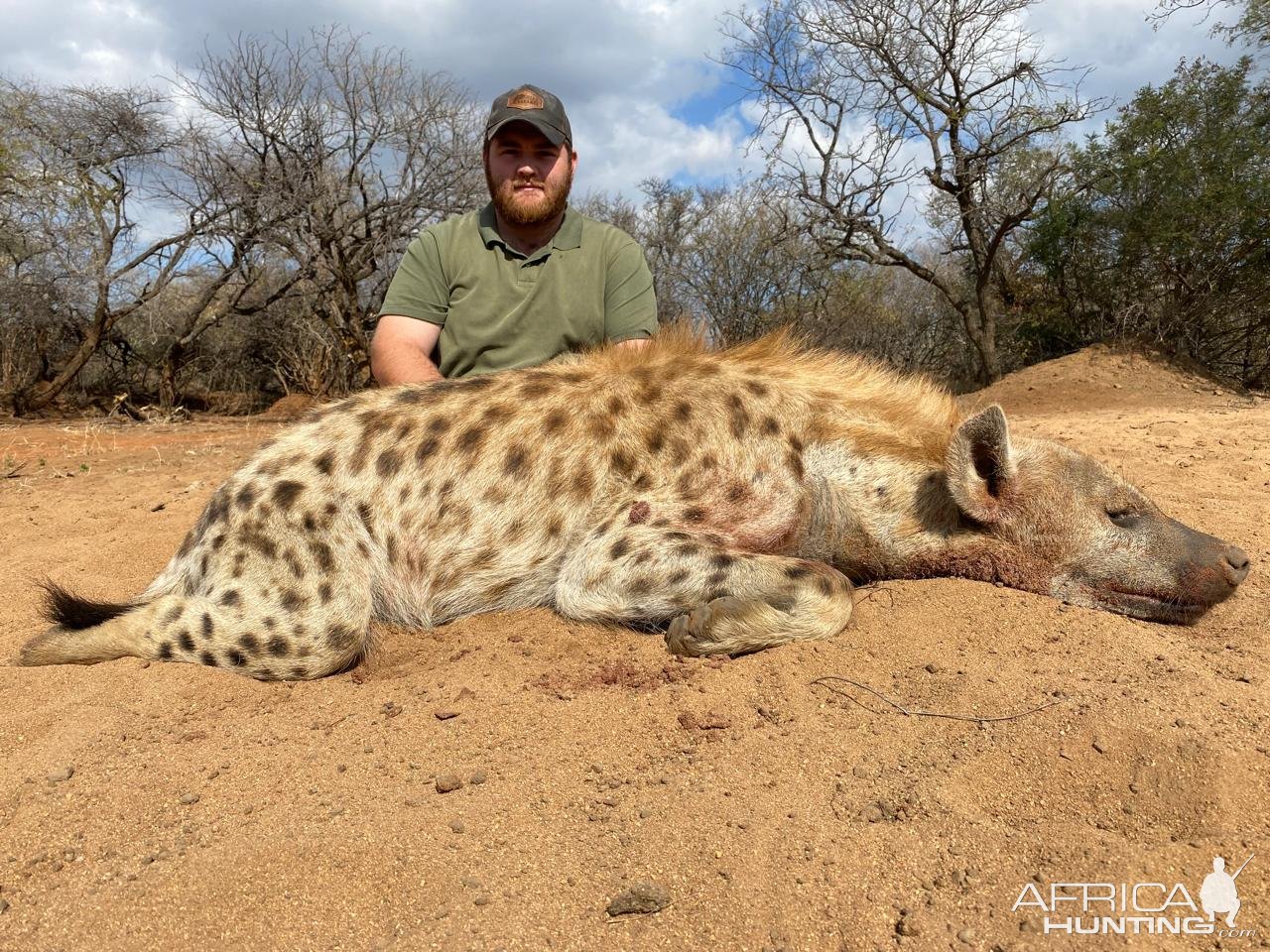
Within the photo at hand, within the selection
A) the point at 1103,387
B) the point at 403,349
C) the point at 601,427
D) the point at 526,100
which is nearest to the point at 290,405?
the point at 403,349

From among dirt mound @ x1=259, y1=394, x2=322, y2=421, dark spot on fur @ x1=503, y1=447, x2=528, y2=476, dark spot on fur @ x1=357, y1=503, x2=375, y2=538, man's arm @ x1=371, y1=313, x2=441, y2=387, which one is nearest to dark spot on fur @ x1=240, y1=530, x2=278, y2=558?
dark spot on fur @ x1=357, y1=503, x2=375, y2=538

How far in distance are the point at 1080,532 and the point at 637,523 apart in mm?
1611

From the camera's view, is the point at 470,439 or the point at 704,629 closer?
the point at 704,629

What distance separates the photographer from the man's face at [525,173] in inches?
184

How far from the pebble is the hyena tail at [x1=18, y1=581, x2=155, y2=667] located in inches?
85.3

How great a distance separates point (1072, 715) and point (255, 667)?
2.51 m

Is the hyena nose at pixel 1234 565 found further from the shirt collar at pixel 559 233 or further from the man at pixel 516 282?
the shirt collar at pixel 559 233

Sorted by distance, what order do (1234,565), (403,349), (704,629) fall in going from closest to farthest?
(704,629), (1234,565), (403,349)

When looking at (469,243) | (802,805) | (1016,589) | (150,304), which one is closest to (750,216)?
(150,304)

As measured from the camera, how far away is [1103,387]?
10.9 m

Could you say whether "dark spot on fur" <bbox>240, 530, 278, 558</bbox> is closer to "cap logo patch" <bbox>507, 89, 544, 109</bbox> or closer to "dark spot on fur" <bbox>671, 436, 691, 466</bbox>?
"dark spot on fur" <bbox>671, 436, 691, 466</bbox>

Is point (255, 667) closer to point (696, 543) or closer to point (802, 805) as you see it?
point (696, 543)

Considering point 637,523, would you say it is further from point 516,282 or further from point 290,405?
point 290,405

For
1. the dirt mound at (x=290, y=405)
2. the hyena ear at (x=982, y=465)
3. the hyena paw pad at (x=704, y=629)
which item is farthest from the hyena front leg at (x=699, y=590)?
the dirt mound at (x=290, y=405)
